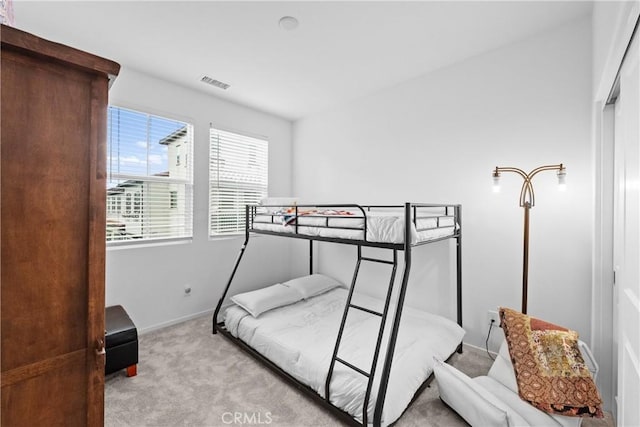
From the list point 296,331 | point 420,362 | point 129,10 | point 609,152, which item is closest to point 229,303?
point 296,331

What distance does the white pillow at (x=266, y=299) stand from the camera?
266 cm

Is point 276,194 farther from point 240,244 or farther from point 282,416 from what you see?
point 282,416

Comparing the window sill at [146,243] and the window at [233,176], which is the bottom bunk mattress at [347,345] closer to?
the window sill at [146,243]

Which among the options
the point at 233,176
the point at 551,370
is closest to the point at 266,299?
the point at 233,176

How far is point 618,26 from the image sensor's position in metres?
1.16

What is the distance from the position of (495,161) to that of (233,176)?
2.90 meters

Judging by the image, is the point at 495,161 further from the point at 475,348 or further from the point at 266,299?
the point at 266,299

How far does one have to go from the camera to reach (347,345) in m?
2.12

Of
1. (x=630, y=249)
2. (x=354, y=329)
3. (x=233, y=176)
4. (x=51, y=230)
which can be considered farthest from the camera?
(x=233, y=176)

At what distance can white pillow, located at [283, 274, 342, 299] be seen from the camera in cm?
314

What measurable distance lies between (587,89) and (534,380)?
2.03m

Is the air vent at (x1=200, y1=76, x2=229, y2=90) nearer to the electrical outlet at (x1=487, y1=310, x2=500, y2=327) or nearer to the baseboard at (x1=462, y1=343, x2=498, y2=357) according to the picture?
the electrical outlet at (x1=487, y1=310, x2=500, y2=327)

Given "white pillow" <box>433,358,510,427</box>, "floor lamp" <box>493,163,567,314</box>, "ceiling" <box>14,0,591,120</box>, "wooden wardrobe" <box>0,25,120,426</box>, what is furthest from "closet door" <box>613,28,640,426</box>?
"wooden wardrobe" <box>0,25,120,426</box>

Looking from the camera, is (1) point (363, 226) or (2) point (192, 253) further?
(2) point (192, 253)
